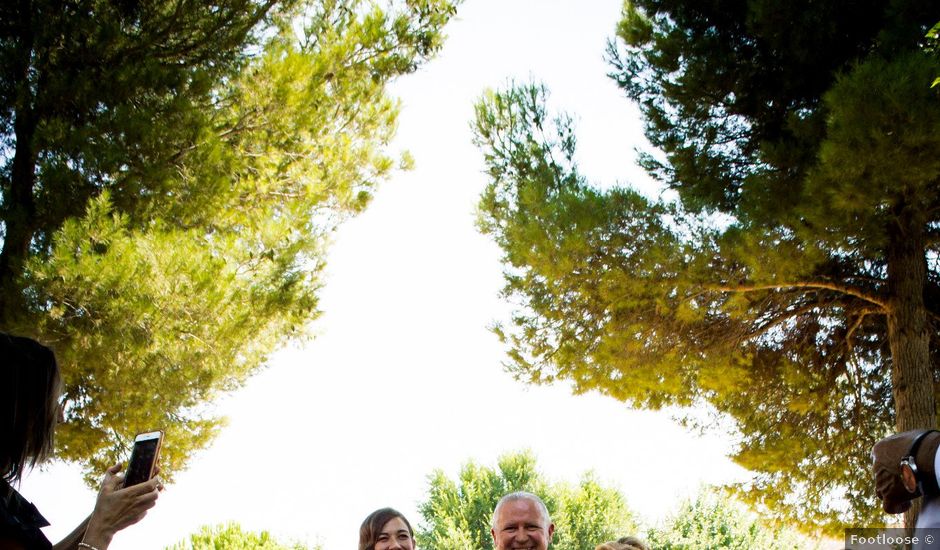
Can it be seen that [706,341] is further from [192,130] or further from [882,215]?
[192,130]

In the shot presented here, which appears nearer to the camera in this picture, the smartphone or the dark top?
the dark top

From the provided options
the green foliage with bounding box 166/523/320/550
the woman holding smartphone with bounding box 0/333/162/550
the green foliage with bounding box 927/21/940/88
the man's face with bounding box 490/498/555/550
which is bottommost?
the woman holding smartphone with bounding box 0/333/162/550

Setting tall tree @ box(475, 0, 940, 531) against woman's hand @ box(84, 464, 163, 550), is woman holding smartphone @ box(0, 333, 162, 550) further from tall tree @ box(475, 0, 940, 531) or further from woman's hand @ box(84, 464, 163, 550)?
tall tree @ box(475, 0, 940, 531)

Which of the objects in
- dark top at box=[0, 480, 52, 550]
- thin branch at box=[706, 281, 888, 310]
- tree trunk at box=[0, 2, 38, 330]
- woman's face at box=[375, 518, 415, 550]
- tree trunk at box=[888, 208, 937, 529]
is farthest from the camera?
thin branch at box=[706, 281, 888, 310]

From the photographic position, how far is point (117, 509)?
1.70 metres

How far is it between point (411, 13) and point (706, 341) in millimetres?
5586

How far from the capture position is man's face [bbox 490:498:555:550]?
10.9ft

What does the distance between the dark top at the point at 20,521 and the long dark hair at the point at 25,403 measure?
0.21 feet

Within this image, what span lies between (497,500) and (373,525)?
22.6m

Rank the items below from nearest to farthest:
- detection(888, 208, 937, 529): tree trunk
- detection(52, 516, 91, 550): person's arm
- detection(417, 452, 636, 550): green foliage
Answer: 1. detection(52, 516, 91, 550): person's arm
2. detection(888, 208, 937, 529): tree trunk
3. detection(417, 452, 636, 550): green foliage

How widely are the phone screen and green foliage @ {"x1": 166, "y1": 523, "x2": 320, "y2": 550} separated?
23.1 metres

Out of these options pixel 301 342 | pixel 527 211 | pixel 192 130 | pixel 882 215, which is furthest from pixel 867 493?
pixel 192 130

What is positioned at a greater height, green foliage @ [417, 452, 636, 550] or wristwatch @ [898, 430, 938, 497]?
green foliage @ [417, 452, 636, 550]

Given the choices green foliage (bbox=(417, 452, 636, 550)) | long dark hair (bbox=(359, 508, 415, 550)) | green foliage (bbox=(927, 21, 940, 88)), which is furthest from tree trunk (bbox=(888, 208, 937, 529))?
green foliage (bbox=(417, 452, 636, 550))
